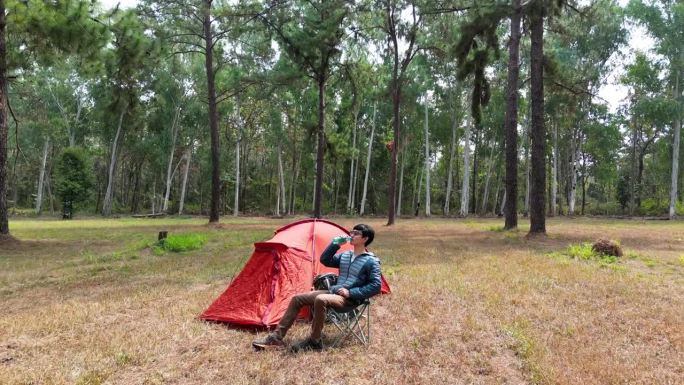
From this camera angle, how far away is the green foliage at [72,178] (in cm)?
2986

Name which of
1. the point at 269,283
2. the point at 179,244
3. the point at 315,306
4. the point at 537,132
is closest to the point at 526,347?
the point at 315,306

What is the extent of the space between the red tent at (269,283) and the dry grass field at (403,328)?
0.92 feet

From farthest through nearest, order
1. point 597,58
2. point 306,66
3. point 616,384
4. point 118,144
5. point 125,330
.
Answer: point 118,144 → point 597,58 → point 306,66 → point 125,330 → point 616,384

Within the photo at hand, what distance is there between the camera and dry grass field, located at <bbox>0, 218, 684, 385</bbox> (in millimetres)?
4074

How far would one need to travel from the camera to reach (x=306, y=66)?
64.5 feet

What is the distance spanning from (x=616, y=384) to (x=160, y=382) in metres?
3.83

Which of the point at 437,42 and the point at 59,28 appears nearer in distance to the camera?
the point at 59,28

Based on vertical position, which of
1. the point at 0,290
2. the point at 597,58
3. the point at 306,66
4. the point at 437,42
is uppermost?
the point at 597,58

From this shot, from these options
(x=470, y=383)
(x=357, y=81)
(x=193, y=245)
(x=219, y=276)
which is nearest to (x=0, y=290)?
(x=219, y=276)

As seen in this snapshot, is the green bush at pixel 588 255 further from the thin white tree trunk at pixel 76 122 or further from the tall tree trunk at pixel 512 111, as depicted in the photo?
the thin white tree trunk at pixel 76 122

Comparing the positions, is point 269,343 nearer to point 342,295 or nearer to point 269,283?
point 342,295

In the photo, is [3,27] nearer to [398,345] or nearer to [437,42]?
[398,345]

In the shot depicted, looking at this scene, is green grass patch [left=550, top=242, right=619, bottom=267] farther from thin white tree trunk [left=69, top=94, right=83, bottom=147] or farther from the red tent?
thin white tree trunk [left=69, top=94, right=83, bottom=147]

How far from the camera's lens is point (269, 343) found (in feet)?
15.5
